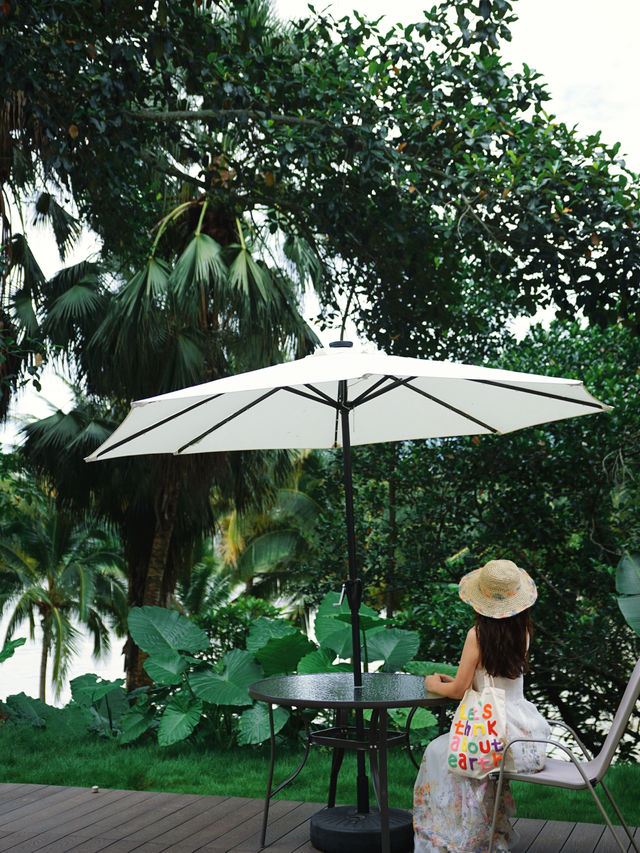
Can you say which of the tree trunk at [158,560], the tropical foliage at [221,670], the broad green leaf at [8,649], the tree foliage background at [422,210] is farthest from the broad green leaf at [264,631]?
the tree trunk at [158,560]

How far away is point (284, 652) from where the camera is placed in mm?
5215

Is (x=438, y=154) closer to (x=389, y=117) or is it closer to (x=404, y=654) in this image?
(x=389, y=117)

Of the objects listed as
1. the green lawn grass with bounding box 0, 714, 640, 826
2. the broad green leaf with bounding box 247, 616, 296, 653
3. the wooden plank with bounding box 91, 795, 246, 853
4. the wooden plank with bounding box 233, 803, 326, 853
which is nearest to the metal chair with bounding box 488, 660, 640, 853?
the wooden plank with bounding box 233, 803, 326, 853

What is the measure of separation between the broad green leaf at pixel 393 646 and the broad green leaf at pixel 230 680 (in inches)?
28.9

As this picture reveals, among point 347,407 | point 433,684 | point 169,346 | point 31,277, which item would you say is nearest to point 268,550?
point 31,277

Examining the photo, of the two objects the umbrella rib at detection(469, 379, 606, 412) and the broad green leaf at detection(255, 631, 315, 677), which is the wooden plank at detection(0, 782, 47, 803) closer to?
the broad green leaf at detection(255, 631, 315, 677)

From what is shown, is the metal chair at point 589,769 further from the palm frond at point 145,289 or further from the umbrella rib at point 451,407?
the palm frond at point 145,289

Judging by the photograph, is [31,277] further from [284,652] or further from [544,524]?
[284,652]

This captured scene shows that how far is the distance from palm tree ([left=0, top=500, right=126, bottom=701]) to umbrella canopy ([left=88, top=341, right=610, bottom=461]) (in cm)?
1881

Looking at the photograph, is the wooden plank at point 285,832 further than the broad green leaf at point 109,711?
No

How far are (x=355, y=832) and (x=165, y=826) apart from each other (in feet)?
2.95

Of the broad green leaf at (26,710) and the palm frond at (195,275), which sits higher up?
the palm frond at (195,275)

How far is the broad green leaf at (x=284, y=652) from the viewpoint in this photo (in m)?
5.18

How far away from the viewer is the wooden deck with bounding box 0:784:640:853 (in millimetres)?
3545
